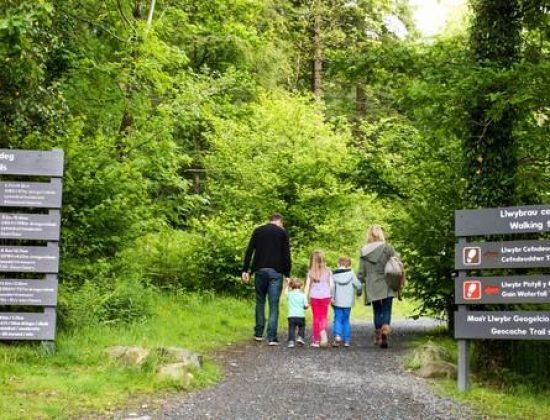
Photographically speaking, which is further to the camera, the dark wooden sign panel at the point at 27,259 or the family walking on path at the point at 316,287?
the family walking on path at the point at 316,287

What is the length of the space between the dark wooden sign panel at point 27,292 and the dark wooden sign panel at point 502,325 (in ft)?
16.8

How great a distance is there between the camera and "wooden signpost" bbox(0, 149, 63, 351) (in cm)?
831

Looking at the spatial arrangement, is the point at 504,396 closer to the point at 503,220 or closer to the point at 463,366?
the point at 463,366

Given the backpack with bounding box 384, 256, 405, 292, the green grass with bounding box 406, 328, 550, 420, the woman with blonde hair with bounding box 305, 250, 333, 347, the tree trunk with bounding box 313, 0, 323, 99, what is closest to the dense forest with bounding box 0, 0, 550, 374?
the backpack with bounding box 384, 256, 405, 292

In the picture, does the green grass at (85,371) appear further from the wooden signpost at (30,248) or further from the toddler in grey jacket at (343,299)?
the toddler in grey jacket at (343,299)

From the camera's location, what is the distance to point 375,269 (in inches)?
456

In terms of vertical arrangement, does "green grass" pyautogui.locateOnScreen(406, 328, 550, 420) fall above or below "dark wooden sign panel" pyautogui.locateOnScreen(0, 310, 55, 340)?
below

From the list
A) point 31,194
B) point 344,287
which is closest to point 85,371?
point 31,194

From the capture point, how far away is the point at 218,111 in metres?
19.3

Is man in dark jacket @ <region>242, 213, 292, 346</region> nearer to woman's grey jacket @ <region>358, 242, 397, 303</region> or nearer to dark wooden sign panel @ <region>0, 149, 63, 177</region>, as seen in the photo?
woman's grey jacket @ <region>358, 242, 397, 303</region>

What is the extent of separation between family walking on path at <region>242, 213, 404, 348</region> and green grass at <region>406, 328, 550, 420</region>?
302cm

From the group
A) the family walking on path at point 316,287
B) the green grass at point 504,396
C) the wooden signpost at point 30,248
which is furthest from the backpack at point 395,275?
the wooden signpost at point 30,248

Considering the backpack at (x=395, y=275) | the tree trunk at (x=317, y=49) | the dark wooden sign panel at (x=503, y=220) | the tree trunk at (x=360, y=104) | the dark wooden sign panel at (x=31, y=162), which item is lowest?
the backpack at (x=395, y=275)

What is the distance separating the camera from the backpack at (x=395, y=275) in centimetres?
1135
